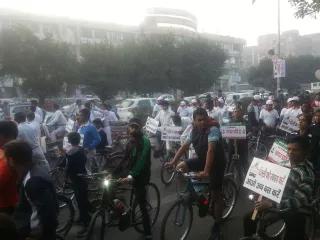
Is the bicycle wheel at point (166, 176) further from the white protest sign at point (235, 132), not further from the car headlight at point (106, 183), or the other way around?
the car headlight at point (106, 183)

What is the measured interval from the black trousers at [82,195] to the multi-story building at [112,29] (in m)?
30.4

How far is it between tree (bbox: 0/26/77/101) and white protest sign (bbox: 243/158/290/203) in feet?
98.6

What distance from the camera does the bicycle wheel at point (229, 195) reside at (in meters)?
6.66

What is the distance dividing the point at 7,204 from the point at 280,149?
126 inches

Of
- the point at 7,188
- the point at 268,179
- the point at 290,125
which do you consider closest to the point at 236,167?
the point at 290,125

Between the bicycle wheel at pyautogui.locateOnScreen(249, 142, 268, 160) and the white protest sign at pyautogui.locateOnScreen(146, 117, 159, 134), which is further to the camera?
the bicycle wheel at pyautogui.locateOnScreen(249, 142, 268, 160)

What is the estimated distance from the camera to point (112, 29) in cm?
6731

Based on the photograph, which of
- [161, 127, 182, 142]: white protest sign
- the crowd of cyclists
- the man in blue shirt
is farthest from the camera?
[161, 127, 182, 142]: white protest sign

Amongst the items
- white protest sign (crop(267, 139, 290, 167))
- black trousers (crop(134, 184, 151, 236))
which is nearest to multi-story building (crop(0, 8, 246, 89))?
black trousers (crop(134, 184, 151, 236))

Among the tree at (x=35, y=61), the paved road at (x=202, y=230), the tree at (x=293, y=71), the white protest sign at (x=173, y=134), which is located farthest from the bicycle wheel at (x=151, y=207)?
the tree at (x=293, y=71)

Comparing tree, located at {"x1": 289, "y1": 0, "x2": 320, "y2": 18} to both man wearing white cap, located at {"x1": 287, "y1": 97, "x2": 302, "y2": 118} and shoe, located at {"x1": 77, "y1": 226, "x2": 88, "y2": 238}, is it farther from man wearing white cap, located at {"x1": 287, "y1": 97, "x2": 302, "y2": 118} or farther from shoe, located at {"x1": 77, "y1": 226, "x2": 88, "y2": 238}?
shoe, located at {"x1": 77, "y1": 226, "x2": 88, "y2": 238}

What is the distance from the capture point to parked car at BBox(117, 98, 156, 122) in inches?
985

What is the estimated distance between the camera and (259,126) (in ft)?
41.6

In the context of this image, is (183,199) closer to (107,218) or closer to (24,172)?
(107,218)
